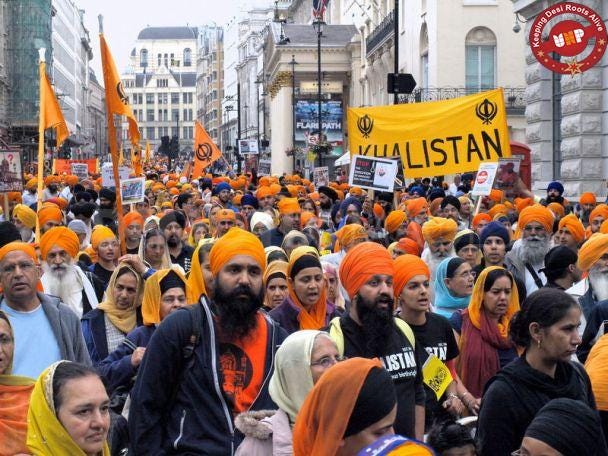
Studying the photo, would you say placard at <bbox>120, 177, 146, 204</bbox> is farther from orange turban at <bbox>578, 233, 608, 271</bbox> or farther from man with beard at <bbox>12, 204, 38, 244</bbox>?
orange turban at <bbox>578, 233, 608, 271</bbox>

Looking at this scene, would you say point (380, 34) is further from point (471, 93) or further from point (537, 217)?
point (537, 217)

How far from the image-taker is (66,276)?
926 cm

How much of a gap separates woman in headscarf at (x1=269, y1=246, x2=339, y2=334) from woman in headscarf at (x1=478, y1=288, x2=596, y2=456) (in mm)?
2296

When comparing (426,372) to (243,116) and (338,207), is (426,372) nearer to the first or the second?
(338,207)

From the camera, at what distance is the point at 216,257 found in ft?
18.4

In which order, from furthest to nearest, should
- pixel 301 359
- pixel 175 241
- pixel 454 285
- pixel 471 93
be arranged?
1. pixel 471 93
2. pixel 175 241
3. pixel 454 285
4. pixel 301 359

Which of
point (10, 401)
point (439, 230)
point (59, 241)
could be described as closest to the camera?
point (10, 401)

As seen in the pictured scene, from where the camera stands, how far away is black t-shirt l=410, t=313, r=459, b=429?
645 centimetres

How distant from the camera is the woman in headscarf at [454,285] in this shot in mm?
8016

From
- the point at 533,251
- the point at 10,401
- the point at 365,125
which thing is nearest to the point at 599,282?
the point at 533,251

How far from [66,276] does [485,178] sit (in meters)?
6.96

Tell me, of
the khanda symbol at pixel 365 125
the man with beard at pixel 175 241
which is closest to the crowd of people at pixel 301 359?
the man with beard at pixel 175 241

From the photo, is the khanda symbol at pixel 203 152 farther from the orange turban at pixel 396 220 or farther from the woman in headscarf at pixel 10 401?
the woman in headscarf at pixel 10 401

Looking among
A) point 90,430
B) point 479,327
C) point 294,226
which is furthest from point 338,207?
point 90,430
